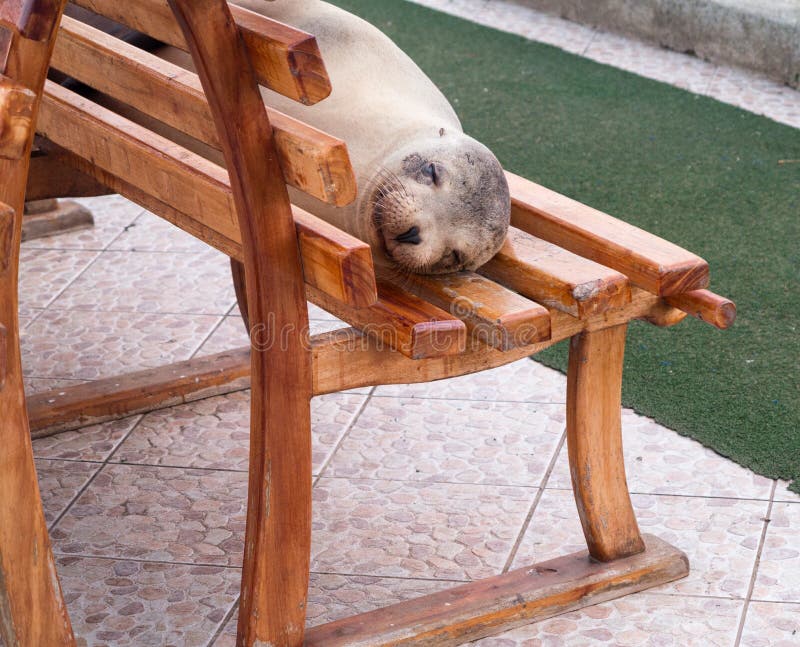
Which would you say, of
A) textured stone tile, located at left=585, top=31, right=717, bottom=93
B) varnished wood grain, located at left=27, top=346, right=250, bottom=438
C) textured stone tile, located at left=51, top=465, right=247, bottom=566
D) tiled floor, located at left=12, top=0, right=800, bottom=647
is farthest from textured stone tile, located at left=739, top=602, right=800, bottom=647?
textured stone tile, located at left=585, top=31, right=717, bottom=93

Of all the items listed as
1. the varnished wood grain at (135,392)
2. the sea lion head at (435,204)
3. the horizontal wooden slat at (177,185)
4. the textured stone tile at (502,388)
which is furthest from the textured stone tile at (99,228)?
the sea lion head at (435,204)

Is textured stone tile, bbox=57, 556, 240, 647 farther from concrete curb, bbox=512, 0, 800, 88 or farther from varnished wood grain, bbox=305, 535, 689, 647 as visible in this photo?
concrete curb, bbox=512, 0, 800, 88

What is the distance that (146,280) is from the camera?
3.71 meters

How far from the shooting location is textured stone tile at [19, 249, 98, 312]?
11.9 feet

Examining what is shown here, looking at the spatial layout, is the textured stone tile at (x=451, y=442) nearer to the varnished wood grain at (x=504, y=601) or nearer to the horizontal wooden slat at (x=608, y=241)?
the varnished wood grain at (x=504, y=601)

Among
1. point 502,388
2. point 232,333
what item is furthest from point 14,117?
point 232,333

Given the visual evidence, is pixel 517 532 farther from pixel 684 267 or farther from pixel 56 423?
pixel 56 423

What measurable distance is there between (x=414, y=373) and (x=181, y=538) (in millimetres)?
780

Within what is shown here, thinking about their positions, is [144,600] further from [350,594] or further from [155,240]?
[155,240]

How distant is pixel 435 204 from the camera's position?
2006 millimetres

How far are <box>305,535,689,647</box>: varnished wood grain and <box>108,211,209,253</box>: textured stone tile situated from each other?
1.97 m

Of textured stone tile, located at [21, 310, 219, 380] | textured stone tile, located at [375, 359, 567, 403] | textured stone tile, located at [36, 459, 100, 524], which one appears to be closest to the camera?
textured stone tile, located at [36, 459, 100, 524]

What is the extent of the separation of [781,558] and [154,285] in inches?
81.4

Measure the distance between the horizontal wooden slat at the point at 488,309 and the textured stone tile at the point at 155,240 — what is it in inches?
77.4
